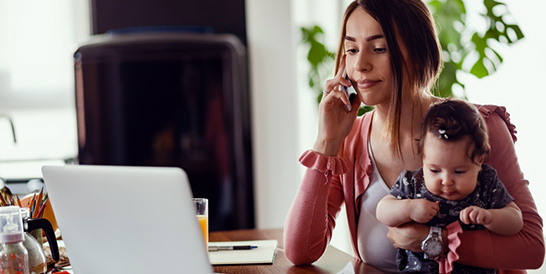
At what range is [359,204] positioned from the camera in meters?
1.56

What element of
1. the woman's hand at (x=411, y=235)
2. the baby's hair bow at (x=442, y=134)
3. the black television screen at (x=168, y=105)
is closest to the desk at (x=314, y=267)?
the woman's hand at (x=411, y=235)

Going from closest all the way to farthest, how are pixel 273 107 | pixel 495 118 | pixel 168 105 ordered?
pixel 495 118, pixel 168 105, pixel 273 107

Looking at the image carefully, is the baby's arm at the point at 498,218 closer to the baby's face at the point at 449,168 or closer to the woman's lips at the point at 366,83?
the baby's face at the point at 449,168

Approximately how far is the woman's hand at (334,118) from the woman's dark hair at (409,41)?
113 mm

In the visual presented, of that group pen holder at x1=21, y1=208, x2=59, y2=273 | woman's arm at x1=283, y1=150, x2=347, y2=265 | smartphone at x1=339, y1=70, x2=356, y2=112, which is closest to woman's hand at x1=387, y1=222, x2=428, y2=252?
woman's arm at x1=283, y1=150, x2=347, y2=265

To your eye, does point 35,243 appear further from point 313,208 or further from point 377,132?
point 377,132

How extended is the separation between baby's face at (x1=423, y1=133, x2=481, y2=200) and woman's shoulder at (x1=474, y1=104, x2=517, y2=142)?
0.75 feet

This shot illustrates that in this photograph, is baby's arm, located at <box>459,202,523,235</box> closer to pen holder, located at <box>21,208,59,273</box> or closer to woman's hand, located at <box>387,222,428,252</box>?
woman's hand, located at <box>387,222,428,252</box>

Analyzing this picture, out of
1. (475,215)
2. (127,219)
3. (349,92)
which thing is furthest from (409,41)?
(127,219)

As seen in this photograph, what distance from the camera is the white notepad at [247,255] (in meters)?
1.48

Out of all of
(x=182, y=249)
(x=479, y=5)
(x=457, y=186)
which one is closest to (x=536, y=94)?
(x=479, y=5)

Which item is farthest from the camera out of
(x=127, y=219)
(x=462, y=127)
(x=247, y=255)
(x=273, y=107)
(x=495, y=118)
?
(x=273, y=107)

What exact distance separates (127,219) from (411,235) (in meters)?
0.58

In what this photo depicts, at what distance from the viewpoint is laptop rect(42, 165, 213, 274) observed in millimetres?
889
